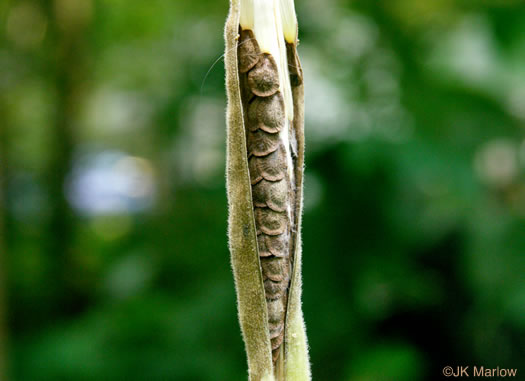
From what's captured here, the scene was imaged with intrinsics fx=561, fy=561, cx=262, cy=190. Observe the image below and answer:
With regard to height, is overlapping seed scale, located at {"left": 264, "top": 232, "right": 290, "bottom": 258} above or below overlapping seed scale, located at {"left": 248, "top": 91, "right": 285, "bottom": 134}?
below

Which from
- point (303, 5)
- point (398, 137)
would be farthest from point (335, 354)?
point (303, 5)

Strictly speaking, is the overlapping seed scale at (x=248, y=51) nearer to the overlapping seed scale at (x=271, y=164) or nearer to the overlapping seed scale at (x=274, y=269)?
the overlapping seed scale at (x=271, y=164)

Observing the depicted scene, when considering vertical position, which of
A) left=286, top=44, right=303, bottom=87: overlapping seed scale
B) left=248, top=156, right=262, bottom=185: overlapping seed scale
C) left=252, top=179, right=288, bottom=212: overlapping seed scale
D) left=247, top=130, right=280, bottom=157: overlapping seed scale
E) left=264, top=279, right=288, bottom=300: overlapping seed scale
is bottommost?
left=264, top=279, right=288, bottom=300: overlapping seed scale

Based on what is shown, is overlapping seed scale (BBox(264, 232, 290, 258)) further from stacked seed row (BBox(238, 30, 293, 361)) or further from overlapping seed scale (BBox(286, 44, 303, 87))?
overlapping seed scale (BBox(286, 44, 303, 87))

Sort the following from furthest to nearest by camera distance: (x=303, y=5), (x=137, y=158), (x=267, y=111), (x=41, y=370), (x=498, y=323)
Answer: (x=137, y=158)
(x=303, y=5)
(x=41, y=370)
(x=498, y=323)
(x=267, y=111)

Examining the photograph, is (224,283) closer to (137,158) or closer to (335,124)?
(335,124)

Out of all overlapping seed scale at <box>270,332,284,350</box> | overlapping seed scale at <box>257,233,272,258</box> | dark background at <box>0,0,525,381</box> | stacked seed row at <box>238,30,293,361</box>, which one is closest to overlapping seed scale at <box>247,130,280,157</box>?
stacked seed row at <box>238,30,293,361</box>

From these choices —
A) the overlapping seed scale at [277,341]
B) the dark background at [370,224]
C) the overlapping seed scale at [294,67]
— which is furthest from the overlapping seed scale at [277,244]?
the dark background at [370,224]
